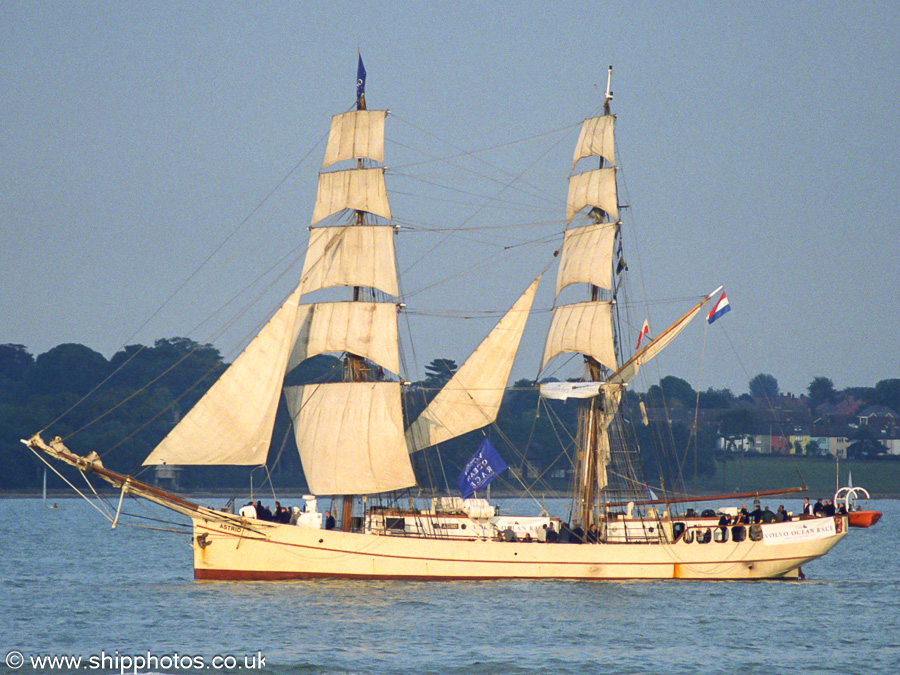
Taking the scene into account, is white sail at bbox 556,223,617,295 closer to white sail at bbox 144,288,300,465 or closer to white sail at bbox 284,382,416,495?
white sail at bbox 284,382,416,495

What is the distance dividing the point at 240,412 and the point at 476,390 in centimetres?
1217

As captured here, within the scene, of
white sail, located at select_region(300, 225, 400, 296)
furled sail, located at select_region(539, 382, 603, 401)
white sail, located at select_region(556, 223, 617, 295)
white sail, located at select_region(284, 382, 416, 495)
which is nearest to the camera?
white sail, located at select_region(284, 382, 416, 495)

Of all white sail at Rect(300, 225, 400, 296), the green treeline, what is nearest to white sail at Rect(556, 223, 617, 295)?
white sail at Rect(300, 225, 400, 296)

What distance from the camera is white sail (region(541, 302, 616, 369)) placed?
2418 inches

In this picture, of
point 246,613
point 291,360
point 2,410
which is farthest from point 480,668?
point 2,410

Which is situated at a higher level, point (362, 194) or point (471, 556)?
point (362, 194)

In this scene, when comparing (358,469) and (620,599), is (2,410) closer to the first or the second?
(358,469)

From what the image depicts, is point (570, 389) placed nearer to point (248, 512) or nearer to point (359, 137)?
point (359, 137)

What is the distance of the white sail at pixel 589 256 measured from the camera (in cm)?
6153

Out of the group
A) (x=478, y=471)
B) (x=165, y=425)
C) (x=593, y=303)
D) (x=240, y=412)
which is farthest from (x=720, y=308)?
(x=165, y=425)

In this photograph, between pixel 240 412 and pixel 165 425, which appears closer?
pixel 240 412

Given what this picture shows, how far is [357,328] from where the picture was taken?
58.6 meters

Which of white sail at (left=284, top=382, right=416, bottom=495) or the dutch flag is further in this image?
the dutch flag

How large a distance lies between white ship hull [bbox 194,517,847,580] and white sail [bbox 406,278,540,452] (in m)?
6.77
